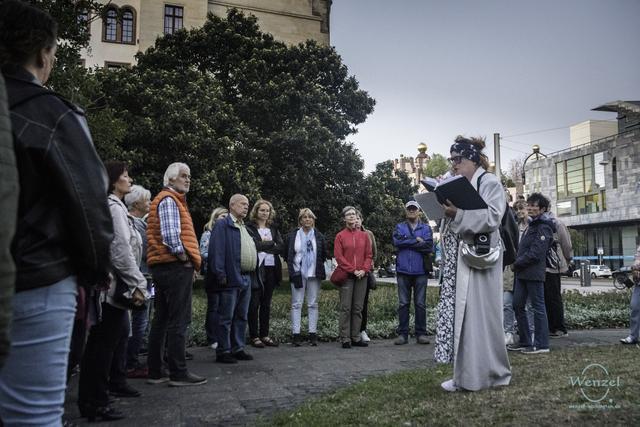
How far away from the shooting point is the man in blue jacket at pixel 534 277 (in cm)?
774

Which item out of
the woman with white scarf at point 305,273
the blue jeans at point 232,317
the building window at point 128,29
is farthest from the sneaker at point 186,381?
the building window at point 128,29

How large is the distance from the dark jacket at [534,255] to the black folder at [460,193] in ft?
9.95

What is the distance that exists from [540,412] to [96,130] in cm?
993

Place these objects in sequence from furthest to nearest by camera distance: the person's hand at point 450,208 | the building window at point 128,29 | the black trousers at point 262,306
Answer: the building window at point 128,29 → the black trousers at point 262,306 → the person's hand at point 450,208

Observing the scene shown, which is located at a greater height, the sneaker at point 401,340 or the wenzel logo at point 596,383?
the wenzel logo at point 596,383

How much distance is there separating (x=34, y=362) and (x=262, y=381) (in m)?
4.45

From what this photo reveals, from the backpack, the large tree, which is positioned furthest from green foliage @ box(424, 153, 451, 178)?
the backpack

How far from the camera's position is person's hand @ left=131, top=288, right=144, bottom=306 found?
473 cm

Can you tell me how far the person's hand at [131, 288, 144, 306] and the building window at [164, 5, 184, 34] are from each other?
Answer: 3576 cm

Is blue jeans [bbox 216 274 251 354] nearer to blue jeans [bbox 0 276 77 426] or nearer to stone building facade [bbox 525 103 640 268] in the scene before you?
blue jeans [bbox 0 276 77 426]

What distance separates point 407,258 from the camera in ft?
31.2

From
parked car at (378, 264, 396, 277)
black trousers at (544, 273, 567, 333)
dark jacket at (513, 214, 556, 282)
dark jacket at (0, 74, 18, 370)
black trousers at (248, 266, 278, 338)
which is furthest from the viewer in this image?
parked car at (378, 264, 396, 277)

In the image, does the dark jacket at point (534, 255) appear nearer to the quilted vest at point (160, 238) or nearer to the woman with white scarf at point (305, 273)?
the woman with white scarf at point (305, 273)

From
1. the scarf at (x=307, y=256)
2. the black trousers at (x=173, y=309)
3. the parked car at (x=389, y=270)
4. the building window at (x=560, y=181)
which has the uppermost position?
the building window at (x=560, y=181)
